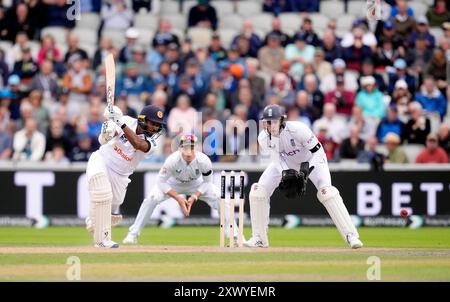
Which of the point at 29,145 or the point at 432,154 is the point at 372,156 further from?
the point at 29,145

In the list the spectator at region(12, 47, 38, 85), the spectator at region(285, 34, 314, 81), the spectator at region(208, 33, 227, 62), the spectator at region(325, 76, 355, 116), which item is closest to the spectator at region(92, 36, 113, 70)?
the spectator at region(12, 47, 38, 85)

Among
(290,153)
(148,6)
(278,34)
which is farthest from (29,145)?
(290,153)

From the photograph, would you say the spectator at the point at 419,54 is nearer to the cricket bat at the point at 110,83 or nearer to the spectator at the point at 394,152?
the spectator at the point at 394,152

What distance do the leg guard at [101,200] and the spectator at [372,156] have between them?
677 centimetres

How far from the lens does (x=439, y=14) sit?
21750mm

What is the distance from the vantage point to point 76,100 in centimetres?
1994

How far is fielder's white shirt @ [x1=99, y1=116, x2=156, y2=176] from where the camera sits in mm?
12430

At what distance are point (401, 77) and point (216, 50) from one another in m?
3.38

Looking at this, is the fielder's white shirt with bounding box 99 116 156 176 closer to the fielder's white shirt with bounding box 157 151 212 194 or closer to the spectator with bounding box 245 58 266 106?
the fielder's white shirt with bounding box 157 151 212 194

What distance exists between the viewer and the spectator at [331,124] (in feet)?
61.5

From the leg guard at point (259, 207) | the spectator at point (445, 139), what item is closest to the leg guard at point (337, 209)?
the leg guard at point (259, 207)
